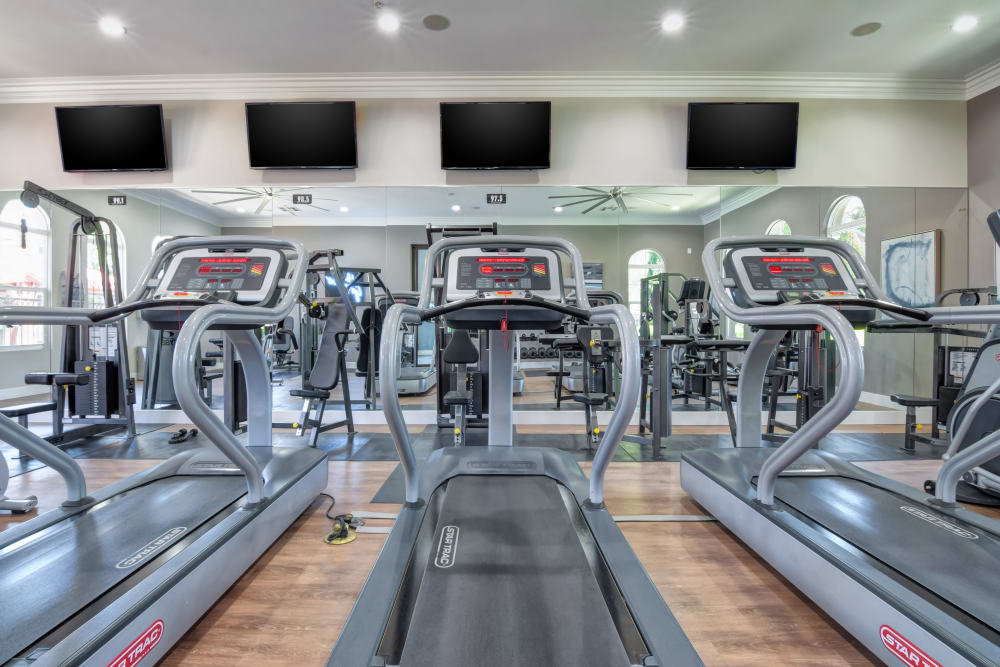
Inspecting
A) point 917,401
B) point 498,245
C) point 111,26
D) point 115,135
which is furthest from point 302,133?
point 917,401

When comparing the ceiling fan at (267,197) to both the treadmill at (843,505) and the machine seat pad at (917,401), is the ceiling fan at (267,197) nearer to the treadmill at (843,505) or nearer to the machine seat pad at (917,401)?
the treadmill at (843,505)

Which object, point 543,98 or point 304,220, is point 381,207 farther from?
point 543,98

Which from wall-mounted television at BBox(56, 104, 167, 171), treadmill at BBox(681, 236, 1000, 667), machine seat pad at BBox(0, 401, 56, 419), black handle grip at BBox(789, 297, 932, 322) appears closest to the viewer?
treadmill at BBox(681, 236, 1000, 667)

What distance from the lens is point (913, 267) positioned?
4484mm

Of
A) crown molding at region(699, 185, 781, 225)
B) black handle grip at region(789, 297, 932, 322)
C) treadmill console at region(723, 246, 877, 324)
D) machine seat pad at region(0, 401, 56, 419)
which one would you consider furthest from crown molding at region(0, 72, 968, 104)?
black handle grip at region(789, 297, 932, 322)

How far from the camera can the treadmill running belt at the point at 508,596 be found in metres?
1.03

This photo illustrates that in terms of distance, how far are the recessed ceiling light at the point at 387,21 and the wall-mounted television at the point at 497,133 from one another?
2.44 ft

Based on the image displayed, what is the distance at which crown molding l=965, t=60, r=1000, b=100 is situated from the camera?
13.3ft

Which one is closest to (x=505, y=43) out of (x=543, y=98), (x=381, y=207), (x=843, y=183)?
(x=543, y=98)

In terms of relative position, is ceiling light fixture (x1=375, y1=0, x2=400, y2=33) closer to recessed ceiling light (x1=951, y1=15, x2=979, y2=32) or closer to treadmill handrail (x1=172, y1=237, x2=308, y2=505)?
treadmill handrail (x1=172, y1=237, x2=308, y2=505)

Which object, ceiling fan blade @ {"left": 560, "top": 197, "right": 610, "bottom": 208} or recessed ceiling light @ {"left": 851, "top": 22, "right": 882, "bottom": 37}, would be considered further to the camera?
ceiling fan blade @ {"left": 560, "top": 197, "right": 610, "bottom": 208}

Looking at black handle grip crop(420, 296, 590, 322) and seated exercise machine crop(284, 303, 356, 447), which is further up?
black handle grip crop(420, 296, 590, 322)

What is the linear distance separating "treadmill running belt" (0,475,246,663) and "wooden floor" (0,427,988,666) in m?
0.30

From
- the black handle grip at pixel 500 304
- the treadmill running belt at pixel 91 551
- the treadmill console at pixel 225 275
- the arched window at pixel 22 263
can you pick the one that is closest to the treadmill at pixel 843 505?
the black handle grip at pixel 500 304
